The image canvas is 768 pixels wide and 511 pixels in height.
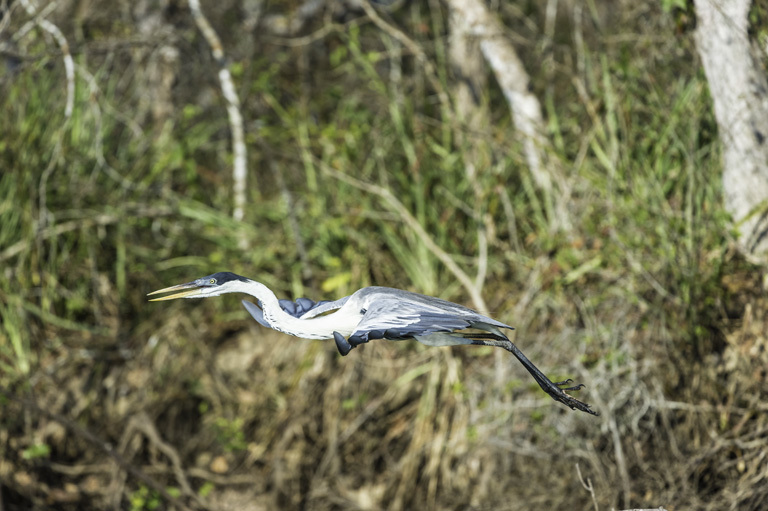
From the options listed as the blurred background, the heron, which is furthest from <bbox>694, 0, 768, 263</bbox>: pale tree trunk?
the heron

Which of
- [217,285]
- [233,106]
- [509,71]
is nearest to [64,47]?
[233,106]

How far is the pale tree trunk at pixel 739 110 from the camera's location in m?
3.55

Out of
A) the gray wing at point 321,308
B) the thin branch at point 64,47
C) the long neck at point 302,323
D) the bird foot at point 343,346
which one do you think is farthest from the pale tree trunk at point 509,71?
the bird foot at point 343,346

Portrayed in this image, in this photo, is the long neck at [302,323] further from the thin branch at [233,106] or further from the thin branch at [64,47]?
the thin branch at [233,106]

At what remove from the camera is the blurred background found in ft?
12.8

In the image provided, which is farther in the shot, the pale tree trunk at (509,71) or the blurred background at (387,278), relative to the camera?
the pale tree trunk at (509,71)

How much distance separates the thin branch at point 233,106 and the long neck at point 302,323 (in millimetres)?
3330

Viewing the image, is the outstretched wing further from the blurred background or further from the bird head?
the blurred background

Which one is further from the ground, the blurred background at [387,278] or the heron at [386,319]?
the heron at [386,319]

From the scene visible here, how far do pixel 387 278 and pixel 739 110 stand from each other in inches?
91.9

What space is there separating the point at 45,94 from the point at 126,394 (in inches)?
79.2

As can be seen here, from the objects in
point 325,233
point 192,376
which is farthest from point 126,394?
point 325,233

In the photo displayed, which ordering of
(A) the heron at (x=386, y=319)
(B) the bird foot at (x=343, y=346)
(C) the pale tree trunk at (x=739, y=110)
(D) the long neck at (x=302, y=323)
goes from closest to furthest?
(B) the bird foot at (x=343, y=346)
(A) the heron at (x=386, y=319)
(D) the long neck at (x=302, y=323)
(C) the pale tree trunk at (x=739, y=110)

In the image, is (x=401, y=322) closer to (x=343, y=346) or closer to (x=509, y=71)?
(x=343, y=346)
